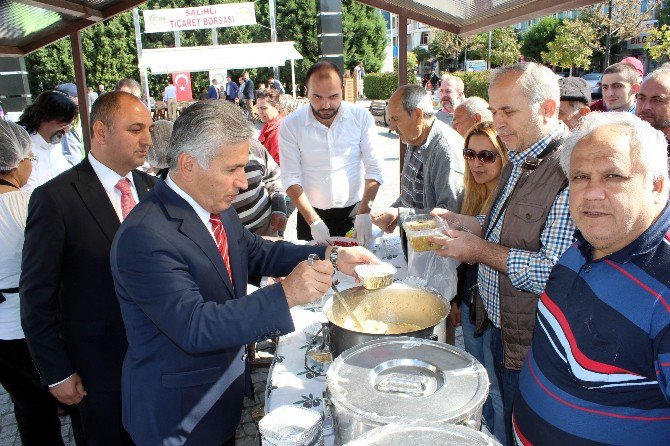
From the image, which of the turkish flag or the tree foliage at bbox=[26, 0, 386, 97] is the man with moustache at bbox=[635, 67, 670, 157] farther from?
the tree foliage at bbox=[26, 0, 386, 97]

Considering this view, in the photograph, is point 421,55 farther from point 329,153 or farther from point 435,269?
point 435,269

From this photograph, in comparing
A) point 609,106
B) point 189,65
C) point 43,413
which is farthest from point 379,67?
point 43,413

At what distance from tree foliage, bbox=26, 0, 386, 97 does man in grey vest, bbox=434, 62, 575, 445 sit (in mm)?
30173

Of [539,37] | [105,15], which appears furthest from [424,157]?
[539,37]

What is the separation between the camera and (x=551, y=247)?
1.94 meters

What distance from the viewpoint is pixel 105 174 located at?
2.45 meters

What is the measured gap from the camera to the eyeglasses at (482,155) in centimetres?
286

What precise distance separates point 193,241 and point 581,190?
1.27m

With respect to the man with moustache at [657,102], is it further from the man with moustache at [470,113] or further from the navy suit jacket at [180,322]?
the navy suit jacket at [180,322]

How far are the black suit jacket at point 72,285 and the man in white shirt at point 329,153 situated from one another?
1911 mm

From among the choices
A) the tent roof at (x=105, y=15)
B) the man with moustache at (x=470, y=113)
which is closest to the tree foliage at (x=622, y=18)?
the tent roof at (x=105, y=15)

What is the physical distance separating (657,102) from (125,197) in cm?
396

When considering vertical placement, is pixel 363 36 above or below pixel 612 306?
above

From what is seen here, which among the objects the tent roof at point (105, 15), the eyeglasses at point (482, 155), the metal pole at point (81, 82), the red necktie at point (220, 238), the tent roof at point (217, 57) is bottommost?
the red necktie at point (220, 238)
